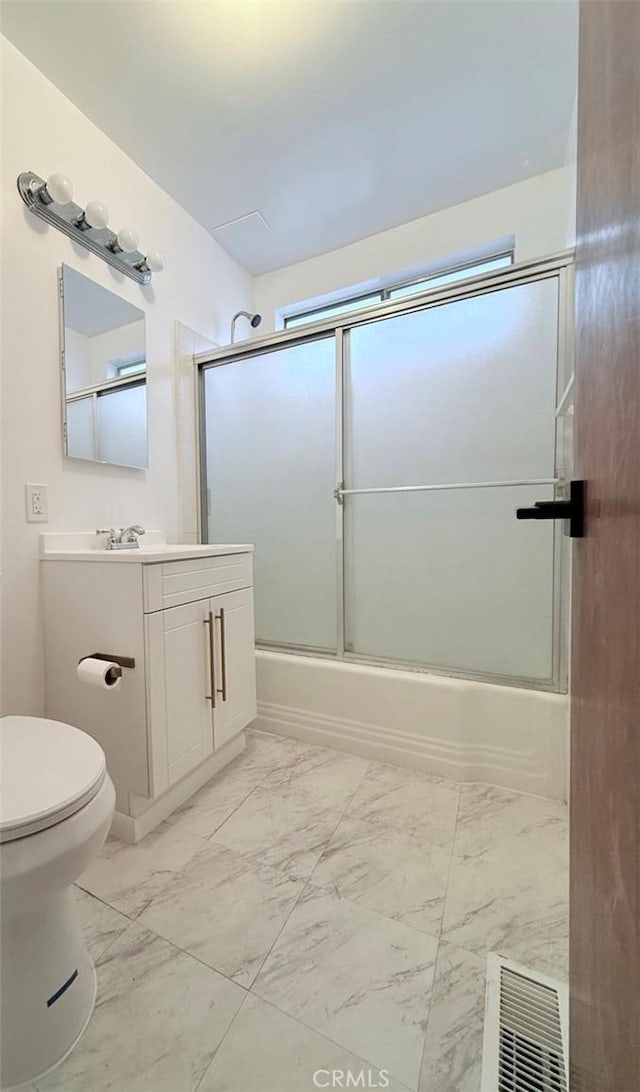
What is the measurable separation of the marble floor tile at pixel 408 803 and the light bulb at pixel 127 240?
2.25m

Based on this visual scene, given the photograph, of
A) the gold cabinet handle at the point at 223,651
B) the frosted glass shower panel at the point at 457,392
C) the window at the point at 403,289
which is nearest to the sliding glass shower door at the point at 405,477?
the frosted glass shower panel at the point at 457,392

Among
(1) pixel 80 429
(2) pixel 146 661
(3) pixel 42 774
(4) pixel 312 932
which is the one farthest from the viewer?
(1) pixel 80 429

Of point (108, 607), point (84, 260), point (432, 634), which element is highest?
point (84, 260)

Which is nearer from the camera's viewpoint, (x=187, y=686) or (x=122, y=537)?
(x=187, y=686)

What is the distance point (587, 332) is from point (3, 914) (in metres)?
1.26

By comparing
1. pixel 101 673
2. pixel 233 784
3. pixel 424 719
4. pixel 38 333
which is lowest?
pixel 233 784

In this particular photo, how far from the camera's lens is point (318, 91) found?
1.51 meters

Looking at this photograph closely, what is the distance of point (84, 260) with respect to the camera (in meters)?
1.57

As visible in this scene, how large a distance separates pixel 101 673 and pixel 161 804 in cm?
51

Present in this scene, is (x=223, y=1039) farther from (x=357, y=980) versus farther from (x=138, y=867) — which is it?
(x=138, y=867)

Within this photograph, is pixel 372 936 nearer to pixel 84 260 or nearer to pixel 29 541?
pixel 29 541

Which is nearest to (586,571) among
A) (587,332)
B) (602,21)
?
(587,332)

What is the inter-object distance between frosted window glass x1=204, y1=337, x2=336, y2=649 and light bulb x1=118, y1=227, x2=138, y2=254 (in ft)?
2.09

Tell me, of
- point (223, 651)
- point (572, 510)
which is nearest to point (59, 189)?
point (223, 651)
